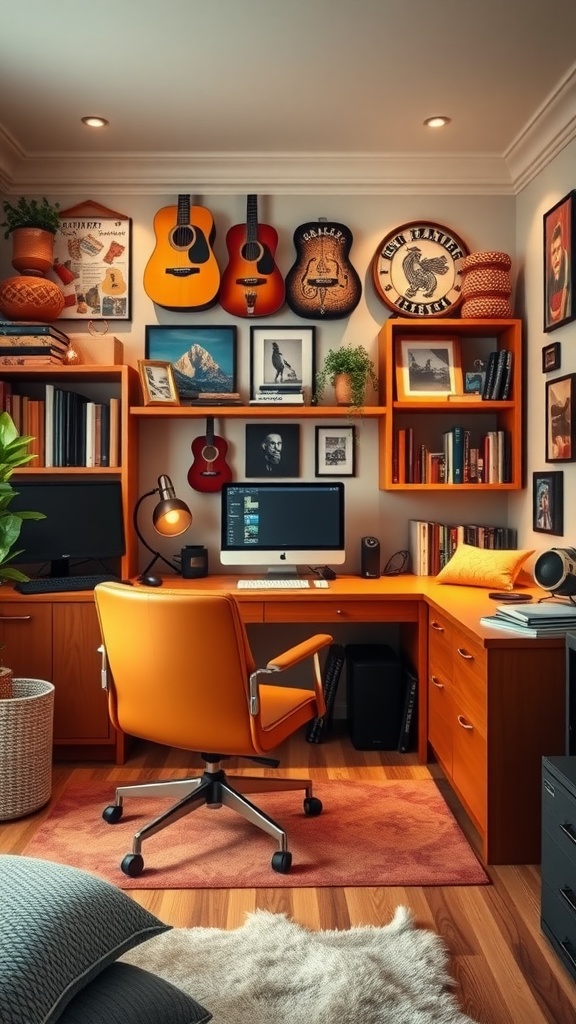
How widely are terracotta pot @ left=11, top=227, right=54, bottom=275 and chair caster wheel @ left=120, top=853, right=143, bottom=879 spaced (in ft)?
8.43

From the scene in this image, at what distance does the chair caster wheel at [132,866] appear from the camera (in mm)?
2369

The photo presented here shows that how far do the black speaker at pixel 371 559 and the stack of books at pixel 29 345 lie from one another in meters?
1.61

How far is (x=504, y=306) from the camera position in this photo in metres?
3.62

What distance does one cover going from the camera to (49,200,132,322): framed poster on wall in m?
3.88

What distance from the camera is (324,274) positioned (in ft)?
12.6

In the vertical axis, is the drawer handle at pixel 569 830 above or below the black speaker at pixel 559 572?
below

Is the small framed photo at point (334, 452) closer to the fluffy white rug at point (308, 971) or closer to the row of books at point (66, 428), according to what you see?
the row of books at point (66, 428)

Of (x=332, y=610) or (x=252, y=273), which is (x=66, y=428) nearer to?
(x=252, y=273)

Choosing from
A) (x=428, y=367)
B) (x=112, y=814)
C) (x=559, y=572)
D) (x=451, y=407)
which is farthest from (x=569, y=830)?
(x=428, y=367)

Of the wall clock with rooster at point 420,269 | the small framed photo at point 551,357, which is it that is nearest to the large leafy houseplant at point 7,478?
the wall clock with rooster at point 420,269

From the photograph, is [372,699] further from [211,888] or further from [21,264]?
[21,264]

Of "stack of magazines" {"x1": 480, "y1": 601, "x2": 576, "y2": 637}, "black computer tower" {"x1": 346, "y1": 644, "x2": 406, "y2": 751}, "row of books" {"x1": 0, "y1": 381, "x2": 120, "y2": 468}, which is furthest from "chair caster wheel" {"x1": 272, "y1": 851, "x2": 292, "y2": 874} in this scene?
"row of books" {"x1": 0, "y1": 381, "x2": 120, "y2": 468}

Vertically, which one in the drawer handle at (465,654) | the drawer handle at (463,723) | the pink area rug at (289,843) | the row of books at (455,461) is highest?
the row of books at (455,461)

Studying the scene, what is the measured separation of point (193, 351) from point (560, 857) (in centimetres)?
275
